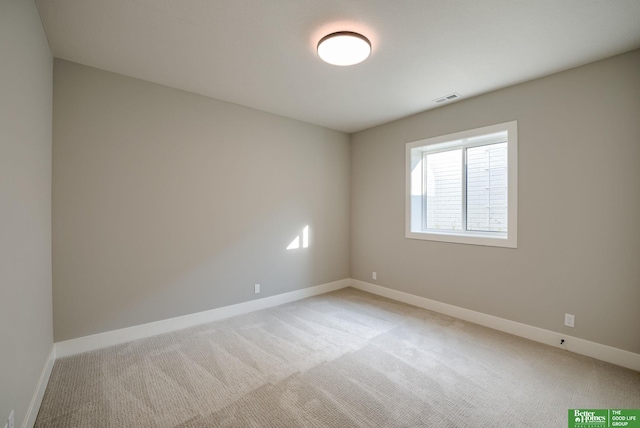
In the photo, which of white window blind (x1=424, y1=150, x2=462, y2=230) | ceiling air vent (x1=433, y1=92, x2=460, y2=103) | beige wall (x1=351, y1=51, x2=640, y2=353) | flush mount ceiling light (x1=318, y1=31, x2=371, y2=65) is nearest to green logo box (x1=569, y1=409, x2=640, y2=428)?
beige wall (x1=351, y1=51, x2=640, y2=353)

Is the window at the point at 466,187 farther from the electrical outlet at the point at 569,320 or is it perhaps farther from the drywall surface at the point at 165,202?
the drywall surface at the point at 165,202

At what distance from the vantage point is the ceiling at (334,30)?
1.90 meters

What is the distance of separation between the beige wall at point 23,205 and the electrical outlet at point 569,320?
4117 millimetres

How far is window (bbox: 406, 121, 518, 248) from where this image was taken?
10.3 feet

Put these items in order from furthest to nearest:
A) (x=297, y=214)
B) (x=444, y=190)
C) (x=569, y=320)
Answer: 1. (x=297, y=214)
2. (x=444, y=190)
3. (x=569, y=320)

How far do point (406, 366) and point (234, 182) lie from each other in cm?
278

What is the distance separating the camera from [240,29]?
2.12 m

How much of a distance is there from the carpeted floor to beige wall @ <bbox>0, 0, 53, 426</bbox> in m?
0.47

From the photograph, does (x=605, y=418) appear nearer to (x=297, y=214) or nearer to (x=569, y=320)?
(x=569, y=320)

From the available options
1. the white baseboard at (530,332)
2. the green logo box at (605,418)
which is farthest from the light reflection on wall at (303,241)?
the green logo box at (605,418)

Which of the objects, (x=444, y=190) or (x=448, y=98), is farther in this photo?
(x=444, y=190)

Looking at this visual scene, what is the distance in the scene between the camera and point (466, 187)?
3.71 metres

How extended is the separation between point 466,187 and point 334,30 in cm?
263

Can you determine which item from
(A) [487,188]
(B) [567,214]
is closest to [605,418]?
(B) [567,214]
